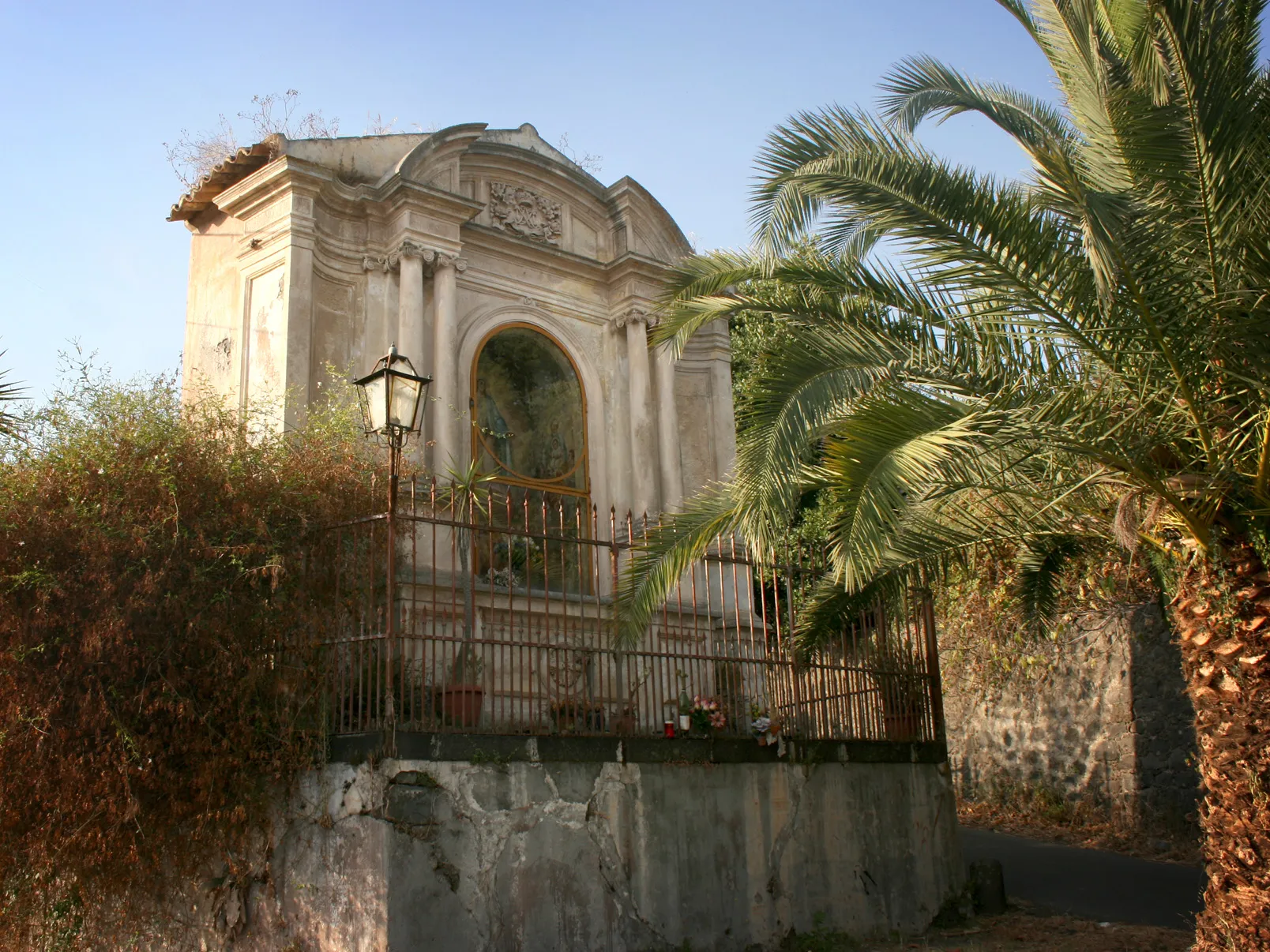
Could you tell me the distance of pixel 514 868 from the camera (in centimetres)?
730

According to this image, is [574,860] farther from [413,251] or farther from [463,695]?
[413,251]

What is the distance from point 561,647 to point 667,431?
5326 mm

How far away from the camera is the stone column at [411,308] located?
11.1 metres

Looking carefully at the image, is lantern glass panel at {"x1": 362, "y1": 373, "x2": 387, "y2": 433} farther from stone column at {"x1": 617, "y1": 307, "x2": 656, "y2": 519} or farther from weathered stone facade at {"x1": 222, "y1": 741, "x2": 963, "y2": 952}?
stone column at {"x1": 617, "y1": 307, "x2": 656, "y2": 519}

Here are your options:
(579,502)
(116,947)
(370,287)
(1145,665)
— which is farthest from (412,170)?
(1145,665)

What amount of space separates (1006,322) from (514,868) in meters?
4.44

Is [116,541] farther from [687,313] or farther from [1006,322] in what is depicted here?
[1006,322]

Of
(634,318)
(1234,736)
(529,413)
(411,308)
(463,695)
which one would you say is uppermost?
(634,318)

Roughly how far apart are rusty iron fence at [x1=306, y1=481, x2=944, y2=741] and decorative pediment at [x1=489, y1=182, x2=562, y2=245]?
9.23 ft

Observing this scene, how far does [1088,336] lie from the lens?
704cm

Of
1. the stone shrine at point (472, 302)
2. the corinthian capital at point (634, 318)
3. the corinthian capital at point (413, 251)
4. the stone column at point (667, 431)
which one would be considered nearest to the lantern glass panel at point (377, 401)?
the stone shrine at point (472, 302)

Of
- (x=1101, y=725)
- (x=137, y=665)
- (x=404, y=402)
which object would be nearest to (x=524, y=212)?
(x=404, y=402)

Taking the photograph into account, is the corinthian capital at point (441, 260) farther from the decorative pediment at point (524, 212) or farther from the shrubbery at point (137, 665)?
the shrubbery at point (137, 665)

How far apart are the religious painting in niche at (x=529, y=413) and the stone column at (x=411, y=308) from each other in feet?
2.86
